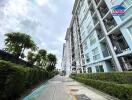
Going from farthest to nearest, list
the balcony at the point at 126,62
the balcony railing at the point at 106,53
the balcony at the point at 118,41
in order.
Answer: the balcony railing at the point at 106,53 < the balcony at the point at 118,41 < the balcony at the point at 126,62

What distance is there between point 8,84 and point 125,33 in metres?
16.2

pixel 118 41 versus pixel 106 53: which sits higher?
pixel 118 41

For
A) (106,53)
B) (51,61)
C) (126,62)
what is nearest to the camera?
(126,62)

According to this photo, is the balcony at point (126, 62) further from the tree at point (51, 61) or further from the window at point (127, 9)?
the tree at point (51, 61)

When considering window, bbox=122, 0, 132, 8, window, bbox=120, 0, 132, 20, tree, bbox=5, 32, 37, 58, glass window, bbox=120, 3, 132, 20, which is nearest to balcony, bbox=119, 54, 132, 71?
glass window, bbox=120, 3, 132, 20

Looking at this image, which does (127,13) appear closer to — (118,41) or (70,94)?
(118,41)

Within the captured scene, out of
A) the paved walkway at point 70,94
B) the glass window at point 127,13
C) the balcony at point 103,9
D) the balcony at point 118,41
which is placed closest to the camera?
the paved walkway at point 70,94

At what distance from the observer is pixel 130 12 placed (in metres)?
15.7

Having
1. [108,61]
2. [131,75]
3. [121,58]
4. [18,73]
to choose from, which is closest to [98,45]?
[108,61]

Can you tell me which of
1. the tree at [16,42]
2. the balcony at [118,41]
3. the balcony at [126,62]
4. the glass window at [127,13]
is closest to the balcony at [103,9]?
the balcony at [118,41]

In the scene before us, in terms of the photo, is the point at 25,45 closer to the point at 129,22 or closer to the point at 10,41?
the point at 10,41

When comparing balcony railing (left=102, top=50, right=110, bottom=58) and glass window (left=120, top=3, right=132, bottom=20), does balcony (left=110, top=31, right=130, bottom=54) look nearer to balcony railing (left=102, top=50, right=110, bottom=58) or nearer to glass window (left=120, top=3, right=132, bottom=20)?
balcony railing (left=102, top=50, right=110, bottom=58)

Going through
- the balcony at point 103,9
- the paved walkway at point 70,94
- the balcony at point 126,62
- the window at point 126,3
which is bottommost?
the paved walkway at point 70,94

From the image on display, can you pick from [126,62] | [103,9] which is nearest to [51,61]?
[103,9]
